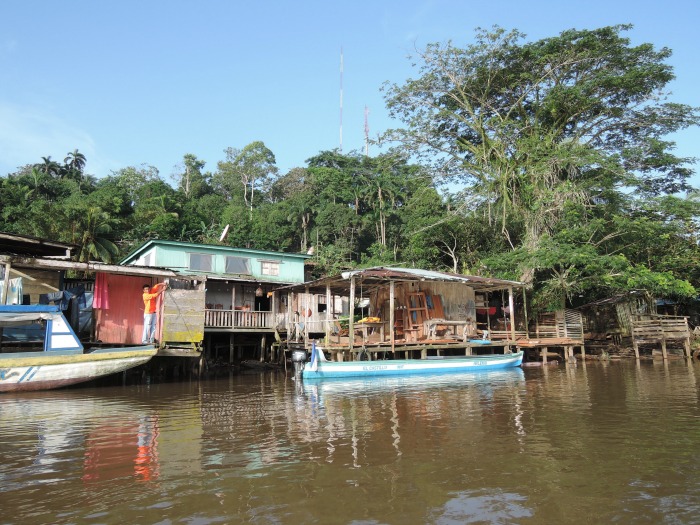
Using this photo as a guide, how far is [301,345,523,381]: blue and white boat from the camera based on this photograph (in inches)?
619

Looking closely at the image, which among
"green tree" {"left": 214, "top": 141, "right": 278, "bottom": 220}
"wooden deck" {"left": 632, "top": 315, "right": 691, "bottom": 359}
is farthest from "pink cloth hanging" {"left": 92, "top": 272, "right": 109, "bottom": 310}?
"green tree" {"left": 214, "top": 141, "right": 278, "bottom": 220}

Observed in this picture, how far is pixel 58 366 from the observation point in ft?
44.1

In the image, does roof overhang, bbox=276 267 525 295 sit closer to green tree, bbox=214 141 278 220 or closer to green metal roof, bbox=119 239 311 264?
green metal roof, bbox=119 239 311 264

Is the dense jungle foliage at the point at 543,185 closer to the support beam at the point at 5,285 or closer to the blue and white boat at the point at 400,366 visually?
the blue and white boat at the point at 400,366

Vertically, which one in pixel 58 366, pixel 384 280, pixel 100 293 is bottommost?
pixel 58 366

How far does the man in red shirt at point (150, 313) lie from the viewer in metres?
15.7

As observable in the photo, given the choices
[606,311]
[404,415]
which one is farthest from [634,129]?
[404,415]

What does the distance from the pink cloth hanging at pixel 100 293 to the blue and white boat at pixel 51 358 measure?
6.18ft

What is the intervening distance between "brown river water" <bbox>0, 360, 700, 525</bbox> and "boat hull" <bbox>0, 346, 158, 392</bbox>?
174 centimetres

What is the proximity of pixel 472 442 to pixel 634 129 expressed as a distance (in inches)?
1055

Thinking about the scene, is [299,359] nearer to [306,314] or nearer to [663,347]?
[306,314]

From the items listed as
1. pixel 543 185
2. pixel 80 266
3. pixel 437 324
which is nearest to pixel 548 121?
pixel 543 185

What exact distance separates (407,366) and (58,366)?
10.5 m

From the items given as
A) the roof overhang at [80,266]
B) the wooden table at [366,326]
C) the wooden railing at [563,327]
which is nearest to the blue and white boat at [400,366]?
the wooden table at [366,326]
